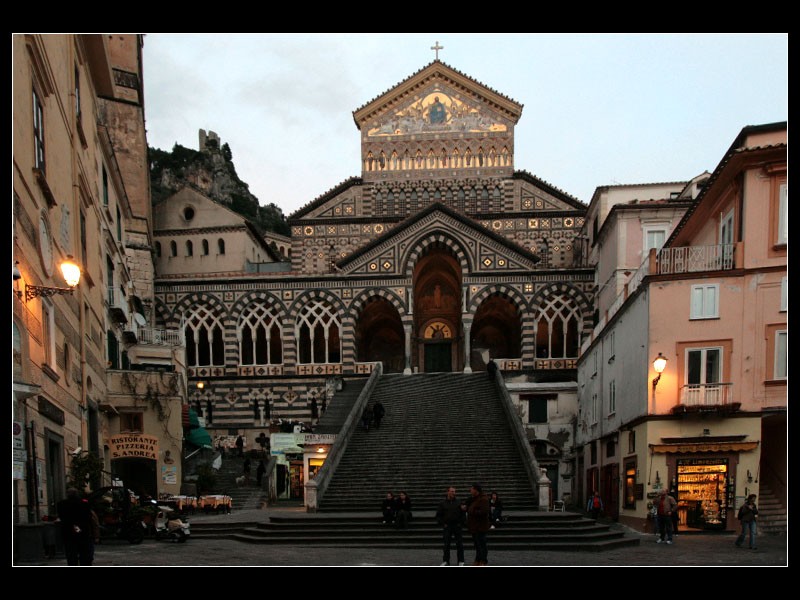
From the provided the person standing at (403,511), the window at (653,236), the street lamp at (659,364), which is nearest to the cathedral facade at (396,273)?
the window at (653,236)

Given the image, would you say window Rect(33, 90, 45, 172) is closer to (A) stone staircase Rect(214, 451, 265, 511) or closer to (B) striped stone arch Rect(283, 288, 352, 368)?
(A) stone staircase Rect(214, 451, 265, 511)

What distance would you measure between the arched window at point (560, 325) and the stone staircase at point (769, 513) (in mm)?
21201

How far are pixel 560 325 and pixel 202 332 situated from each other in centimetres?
2021

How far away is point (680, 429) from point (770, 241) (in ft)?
18.4

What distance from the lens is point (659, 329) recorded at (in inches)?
882

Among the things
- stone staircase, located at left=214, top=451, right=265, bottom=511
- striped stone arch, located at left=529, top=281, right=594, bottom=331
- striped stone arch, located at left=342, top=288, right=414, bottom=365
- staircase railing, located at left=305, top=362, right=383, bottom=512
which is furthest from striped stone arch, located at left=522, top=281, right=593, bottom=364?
stone staircase, located at left=214, top=451, right=265, bottom=511

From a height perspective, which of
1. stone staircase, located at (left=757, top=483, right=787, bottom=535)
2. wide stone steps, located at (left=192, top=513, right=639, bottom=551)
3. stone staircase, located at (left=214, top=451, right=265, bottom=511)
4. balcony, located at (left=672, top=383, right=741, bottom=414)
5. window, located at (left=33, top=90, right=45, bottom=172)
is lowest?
stone staircase, located at (left=214, top=451, right=265, bottom=511)

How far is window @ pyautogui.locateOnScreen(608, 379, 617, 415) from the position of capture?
2730 cm

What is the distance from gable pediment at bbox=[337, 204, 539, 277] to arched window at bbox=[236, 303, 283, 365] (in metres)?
4.97

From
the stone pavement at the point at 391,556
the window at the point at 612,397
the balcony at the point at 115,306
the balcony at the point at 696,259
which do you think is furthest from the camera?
the window at the point at 612,397

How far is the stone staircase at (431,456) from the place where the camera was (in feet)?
79.0

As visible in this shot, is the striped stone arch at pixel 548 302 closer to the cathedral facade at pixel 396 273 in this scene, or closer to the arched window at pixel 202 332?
the cathedral facade at pixel 396 273
